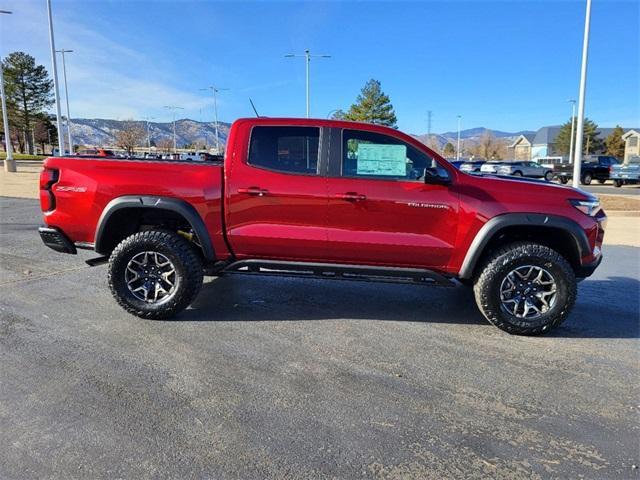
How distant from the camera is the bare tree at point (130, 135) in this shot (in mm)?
65312

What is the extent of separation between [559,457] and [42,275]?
612cm

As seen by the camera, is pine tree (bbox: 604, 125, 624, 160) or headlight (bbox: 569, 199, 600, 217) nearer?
headlight (bbox: 569, 199, 600, 217)

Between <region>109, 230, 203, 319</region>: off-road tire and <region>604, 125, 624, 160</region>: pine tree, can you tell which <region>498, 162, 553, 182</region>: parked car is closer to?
<region>109, 230, 203, 319</region>: off-road tire

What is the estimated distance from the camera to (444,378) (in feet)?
11.2

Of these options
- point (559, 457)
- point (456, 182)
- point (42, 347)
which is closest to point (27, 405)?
point (42, 347)

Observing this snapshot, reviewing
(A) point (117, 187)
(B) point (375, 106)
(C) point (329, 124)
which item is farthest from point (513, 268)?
(B) point (375, 106)

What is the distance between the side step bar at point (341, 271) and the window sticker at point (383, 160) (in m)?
0.91

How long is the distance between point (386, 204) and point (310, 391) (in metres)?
1.86

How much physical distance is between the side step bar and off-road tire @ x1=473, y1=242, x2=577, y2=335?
14.1 inches

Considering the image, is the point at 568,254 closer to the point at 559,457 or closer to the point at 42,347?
the point at 559,457

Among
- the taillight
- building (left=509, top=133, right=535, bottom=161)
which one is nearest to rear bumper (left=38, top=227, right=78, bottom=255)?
the taillight

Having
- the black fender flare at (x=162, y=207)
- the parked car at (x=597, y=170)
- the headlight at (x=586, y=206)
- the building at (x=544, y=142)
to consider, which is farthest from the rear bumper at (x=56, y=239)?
the building at (x=544, y=142)

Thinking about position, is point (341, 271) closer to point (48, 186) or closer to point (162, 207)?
point (162, 207)

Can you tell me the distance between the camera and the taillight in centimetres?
455
